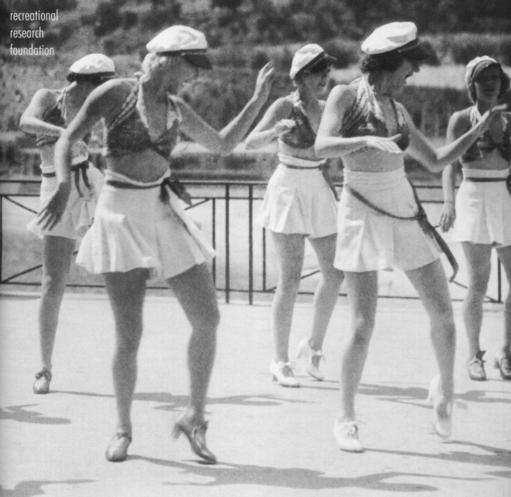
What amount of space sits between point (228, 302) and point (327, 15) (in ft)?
5.94

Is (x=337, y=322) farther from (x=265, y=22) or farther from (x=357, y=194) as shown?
(x=357, y=194)

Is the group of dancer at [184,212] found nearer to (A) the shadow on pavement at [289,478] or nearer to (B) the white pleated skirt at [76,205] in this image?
(A) the shadow on pavement at [289,478]

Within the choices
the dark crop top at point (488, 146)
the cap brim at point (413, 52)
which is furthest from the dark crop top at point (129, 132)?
the dark crop top at point (488, 146)

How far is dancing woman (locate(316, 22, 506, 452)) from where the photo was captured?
435 centimetres

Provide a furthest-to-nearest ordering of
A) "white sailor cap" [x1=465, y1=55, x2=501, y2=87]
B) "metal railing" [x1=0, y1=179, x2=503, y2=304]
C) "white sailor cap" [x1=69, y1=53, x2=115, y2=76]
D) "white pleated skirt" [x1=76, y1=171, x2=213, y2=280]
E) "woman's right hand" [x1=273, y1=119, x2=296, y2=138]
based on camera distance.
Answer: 1. "metal railing" [x1=0, y1=179, x2=503, y2=304]
2. "white sailor cap" [x1=465, y1=55, x2=501, y2=87]
3. "woman's right hand" [x1=273, y1=119, x2=296, y2=138]
4. "white sailor cap" [x1=69, y1=53, x2=115, y2=76]
5. "white pleated skirt" [x1=76, y1=171, x2=213, y2=280]

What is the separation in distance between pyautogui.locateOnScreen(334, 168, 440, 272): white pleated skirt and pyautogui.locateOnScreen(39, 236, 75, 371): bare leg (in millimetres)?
1364

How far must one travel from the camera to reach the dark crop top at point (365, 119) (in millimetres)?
4383

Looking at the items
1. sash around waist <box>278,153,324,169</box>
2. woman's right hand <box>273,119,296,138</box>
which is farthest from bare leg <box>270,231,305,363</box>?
woman's right hand <box>273,119,296,138</box>

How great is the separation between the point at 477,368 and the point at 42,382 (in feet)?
5.98

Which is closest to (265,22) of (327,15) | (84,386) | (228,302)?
(327,15)

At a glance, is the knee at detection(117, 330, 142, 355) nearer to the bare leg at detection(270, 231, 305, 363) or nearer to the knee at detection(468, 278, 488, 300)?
the bare leg at detection(270, 231, 305, 363)

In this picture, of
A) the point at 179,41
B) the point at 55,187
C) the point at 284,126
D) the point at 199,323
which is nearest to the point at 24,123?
the point at 55,187

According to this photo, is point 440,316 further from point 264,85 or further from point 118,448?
point 118,448

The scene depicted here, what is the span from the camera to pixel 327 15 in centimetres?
→ 746
